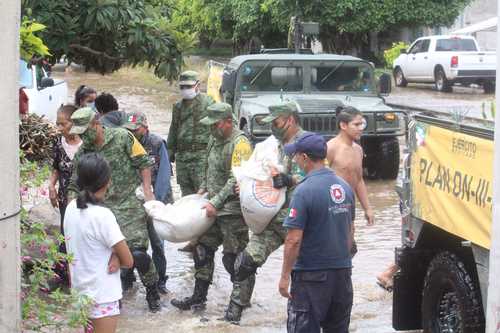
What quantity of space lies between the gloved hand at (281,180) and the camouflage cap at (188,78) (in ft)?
6.00

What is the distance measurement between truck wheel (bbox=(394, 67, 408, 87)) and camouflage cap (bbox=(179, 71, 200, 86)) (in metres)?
21.5

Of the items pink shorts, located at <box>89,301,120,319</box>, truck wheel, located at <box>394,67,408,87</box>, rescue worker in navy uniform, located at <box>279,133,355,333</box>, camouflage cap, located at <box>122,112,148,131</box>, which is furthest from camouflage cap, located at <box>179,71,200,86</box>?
truck wheel, located at <box>394,67,408,87</box>

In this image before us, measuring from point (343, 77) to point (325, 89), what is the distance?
322mm

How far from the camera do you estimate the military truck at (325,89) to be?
1314 cm

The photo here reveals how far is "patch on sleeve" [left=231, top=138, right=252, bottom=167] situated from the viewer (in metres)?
7.02

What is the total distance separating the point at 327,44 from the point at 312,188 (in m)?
27.1

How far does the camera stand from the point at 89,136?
6.73 m

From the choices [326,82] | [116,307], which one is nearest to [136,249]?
[116,307]

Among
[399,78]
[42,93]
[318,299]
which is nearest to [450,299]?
[318,299]

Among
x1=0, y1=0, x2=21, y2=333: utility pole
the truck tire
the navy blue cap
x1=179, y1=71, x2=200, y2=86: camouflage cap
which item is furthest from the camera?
x1=179, y1=71, x2=200, y2=86: camouflage cap

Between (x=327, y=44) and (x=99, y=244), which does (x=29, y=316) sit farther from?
(x=327, y=44)

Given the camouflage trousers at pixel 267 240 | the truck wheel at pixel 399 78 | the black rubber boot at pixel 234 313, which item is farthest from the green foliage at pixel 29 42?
the truck wheel at pixel 399 78

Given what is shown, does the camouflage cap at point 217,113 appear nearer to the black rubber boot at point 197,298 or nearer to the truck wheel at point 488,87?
the black rubber boot at point 197,298

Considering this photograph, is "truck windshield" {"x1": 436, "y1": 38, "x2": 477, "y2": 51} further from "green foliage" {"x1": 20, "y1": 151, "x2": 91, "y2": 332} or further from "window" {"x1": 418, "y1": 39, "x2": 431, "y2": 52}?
"green foliage" {"x1": 20, "y1": 151, "x2": 91, "y2": 332}
